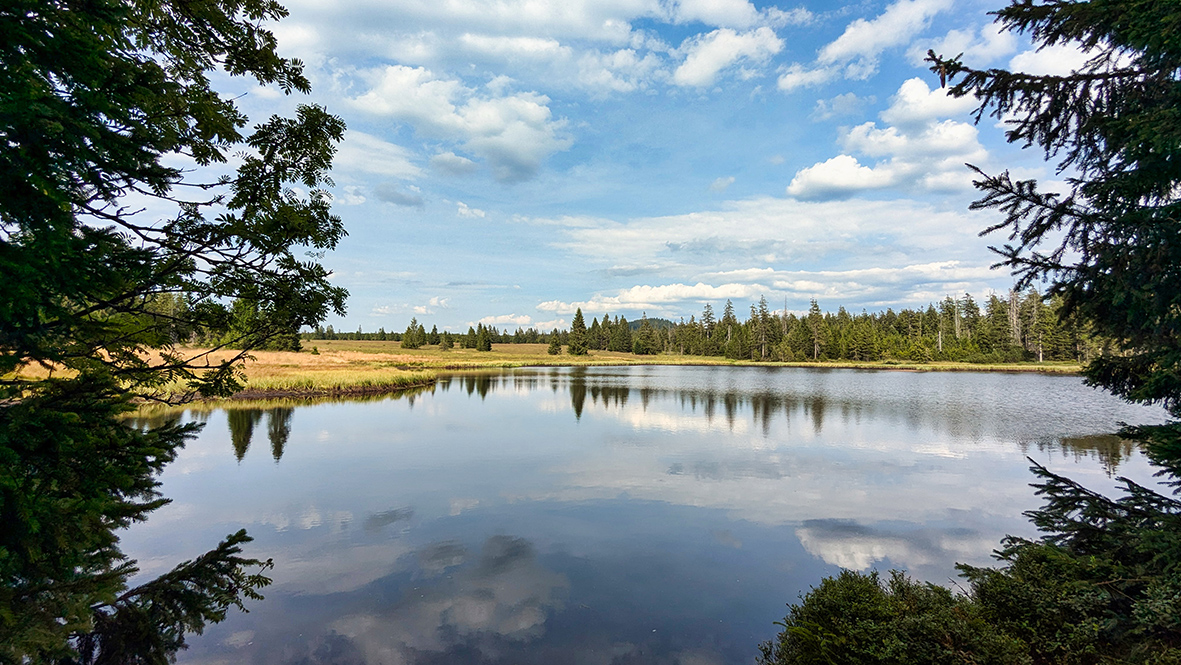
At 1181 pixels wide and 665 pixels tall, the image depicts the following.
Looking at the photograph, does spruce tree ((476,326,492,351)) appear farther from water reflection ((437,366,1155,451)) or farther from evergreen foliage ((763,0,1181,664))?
evergreen foliage ((763,0,1181,664))

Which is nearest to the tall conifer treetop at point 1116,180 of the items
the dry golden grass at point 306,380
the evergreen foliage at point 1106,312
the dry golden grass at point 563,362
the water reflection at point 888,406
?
the evergreen foliage at point 1106,312

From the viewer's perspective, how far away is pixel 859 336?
10962cm

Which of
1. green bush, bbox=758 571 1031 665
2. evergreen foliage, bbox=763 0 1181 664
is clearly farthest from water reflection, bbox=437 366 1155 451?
green bush, bbox=758 571 1031 665

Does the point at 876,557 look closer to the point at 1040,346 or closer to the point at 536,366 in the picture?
the point at 536,366

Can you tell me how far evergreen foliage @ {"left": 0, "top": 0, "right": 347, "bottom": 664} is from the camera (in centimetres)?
321

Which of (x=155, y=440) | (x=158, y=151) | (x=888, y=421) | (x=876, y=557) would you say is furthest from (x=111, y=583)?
(x=888, y=421)

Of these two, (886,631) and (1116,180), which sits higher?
(1116,180)

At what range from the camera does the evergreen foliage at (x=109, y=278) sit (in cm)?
321

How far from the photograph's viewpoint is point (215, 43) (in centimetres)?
597

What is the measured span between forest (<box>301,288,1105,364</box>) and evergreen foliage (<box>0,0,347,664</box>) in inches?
3936

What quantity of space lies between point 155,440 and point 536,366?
3653 inches

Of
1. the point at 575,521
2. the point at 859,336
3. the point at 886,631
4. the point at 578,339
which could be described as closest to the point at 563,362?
the point at 578,339

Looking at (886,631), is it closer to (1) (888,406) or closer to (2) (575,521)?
(2) (575,521)

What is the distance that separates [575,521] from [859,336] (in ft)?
376
